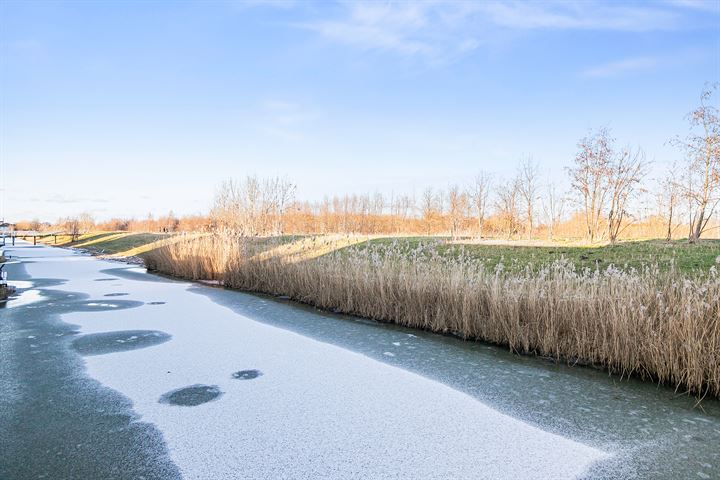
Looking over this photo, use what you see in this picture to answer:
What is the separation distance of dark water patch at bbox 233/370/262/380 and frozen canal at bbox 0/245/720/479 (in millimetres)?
16

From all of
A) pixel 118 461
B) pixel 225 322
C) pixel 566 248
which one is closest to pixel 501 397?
pixel 118 461

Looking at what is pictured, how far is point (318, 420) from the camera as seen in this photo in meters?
2.54

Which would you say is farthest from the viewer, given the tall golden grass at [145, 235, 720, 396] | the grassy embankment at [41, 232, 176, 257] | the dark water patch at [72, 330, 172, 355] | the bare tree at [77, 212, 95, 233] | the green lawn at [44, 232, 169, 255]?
the bare tree at [77, 212, 95, 233]

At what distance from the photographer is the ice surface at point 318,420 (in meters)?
2.04

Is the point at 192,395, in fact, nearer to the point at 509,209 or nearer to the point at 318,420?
the point at 318,420

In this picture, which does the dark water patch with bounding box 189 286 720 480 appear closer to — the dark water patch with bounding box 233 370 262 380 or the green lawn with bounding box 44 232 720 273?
the dark water patch with bounding box 233 370 262 380

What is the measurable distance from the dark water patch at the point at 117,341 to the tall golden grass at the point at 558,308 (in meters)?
2.81

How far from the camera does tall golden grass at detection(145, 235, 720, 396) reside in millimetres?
3275

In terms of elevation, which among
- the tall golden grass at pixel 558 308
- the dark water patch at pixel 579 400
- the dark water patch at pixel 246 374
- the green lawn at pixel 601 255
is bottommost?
the dark water patch at pixel 579 400

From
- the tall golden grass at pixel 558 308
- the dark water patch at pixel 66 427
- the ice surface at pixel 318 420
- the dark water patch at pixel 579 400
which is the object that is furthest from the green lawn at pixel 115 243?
the dark water patch at pixel 579 400

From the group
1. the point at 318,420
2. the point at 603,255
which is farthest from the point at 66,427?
the point at 603,255

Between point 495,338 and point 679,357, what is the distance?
171cm

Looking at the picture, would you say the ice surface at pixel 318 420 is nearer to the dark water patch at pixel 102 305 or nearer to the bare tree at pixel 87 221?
the dark water patch at pixel 102 305

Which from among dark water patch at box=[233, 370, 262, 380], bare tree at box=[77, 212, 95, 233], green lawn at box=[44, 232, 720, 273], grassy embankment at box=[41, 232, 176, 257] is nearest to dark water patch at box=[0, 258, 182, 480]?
dark water patch at box=[233, 370, 262, 380]
